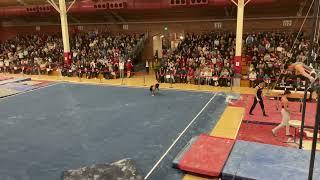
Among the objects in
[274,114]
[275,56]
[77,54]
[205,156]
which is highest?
[77,54]

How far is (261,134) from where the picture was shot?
10.5 m

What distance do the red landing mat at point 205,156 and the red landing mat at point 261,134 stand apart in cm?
139

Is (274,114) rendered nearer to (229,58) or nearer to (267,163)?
(267,163)

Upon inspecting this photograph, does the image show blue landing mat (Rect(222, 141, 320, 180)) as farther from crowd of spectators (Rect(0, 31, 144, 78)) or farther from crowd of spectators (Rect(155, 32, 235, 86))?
crowd of spectators (Rect(0, 31, 144, 78))

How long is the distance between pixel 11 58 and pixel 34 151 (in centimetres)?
2039

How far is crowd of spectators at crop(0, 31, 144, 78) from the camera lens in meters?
22.8

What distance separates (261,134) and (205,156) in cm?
316

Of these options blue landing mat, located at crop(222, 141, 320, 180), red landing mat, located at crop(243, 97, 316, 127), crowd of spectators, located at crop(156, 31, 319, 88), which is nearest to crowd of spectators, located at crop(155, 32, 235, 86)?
crowd of spectators, located at crop(156, 31, 319, 88)

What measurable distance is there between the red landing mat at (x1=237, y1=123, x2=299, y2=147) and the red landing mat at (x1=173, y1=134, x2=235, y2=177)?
54.9 inches

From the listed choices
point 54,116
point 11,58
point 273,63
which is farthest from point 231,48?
point 11,58

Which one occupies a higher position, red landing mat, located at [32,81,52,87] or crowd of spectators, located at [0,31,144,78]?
crowd of spectators, located at [0,31,144,78]

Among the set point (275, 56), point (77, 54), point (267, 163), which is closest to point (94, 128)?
point (267, 163)

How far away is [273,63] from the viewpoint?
1827cm

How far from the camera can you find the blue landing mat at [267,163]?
711 centimetres
